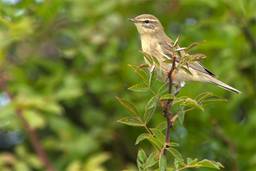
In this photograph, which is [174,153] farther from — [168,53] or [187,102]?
[168,53]

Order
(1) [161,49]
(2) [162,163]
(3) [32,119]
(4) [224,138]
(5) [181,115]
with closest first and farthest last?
(2) [162,163] → (5) [181,115] → (1) [161,49] → (3) [32,119] → (4) [224,138]

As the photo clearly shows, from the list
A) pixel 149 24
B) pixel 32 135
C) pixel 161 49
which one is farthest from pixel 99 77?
pixel 161 49

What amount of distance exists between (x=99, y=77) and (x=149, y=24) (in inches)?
61.2

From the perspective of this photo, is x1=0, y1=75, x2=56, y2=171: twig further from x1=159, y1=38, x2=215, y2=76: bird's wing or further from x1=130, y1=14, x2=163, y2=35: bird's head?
x1=159, y1=38, x2=215, y2=76: bird's wing

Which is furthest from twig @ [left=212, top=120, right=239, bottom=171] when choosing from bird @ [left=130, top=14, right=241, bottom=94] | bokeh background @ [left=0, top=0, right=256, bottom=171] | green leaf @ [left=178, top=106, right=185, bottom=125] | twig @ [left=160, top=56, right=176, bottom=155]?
twig @ [left=160, top=56, right=176, bottom=155]

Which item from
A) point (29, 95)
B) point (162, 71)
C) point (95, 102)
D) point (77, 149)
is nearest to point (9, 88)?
point (29, 95)

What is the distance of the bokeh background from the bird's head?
1.62 feet

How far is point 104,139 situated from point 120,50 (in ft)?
2.40

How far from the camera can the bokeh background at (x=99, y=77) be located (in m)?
5.27

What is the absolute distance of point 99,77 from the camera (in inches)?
240

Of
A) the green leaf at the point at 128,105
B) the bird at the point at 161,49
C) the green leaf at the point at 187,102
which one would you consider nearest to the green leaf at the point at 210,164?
the green leaf at the point at 187,102

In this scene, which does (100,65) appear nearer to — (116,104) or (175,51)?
(116,104)

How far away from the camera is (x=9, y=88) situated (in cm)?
559

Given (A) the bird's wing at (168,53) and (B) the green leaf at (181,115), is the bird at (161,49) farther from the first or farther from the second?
(B) the green leaf at (181,115)
